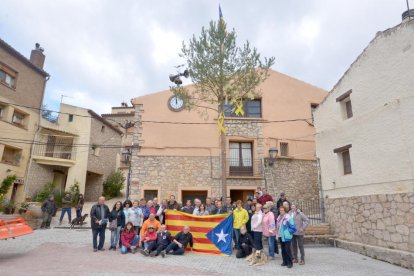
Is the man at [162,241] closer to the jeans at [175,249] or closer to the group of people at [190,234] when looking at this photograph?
the group of people at [190,234]

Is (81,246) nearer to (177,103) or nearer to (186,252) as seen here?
(186,252)

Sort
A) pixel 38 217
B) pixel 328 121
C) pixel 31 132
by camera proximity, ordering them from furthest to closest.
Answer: pixel 31 132 → pixel 38 217 → pixel 328 121

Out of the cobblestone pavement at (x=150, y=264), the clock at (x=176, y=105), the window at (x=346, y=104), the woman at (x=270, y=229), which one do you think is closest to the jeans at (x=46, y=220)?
the cobblestone pavement at (x=150, y=264)

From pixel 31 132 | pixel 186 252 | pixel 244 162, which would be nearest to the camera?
pixel 186 252

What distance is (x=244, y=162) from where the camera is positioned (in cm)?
1500

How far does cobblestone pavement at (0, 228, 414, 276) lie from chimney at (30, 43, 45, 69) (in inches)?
542

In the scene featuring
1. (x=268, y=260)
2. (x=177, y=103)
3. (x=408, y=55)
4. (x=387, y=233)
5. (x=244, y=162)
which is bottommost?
(x=268, y=260)

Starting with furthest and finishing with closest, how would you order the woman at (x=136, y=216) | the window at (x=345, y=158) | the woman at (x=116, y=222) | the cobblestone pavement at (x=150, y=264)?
the window at (x=345, y=158) → the woman at (x=136, y=216) → the woman at (x=116, y=222) → the cobblestone pavement at (x=150, y=264)

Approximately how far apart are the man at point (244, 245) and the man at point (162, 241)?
1947mm

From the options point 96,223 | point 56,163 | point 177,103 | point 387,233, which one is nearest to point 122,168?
point 56,163

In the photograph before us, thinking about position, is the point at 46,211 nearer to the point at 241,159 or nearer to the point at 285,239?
the point at 241,159

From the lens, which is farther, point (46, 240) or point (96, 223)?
point (46, 240)

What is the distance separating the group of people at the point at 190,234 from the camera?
7.05m

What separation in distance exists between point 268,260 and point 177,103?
393 inches
